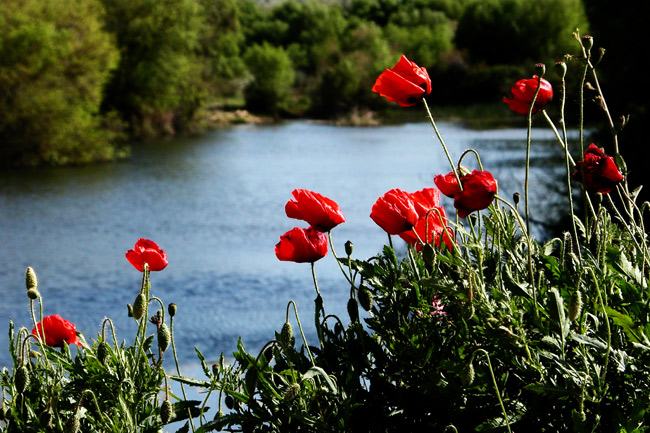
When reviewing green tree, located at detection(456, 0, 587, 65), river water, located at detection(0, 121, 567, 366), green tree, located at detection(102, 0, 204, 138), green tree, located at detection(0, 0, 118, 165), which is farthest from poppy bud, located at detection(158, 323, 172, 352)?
green tree, located at detection(456, 0, 587, 65)

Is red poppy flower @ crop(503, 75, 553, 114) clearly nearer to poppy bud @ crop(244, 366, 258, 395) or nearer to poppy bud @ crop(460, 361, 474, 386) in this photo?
poppy bud @ crop(460, 361, 474, 386)

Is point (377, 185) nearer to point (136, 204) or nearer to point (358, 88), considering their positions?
point (136, 204)

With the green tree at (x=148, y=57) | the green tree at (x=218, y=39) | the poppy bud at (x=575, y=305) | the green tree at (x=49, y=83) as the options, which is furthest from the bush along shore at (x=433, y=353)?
the green tree at (x=218, y=39)

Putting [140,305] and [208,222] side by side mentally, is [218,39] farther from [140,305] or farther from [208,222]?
[140,305]

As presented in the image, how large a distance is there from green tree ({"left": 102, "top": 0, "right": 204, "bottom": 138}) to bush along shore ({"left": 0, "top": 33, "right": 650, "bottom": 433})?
26200 mm

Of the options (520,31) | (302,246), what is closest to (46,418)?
(302,246)

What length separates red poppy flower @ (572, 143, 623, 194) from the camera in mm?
1465

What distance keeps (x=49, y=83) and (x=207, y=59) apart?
14.0 meters

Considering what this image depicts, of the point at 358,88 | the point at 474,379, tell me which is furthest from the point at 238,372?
the point at 358,88

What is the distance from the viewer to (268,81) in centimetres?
4200

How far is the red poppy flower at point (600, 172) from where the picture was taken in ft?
4.81

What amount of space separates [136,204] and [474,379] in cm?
1276

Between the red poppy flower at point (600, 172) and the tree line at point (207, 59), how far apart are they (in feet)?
16.3

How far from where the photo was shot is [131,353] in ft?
4.98
